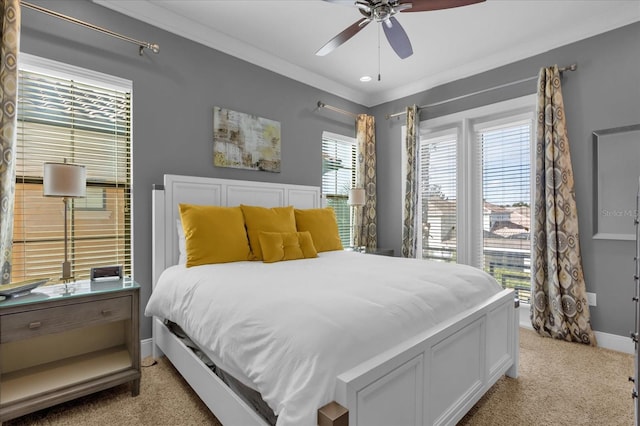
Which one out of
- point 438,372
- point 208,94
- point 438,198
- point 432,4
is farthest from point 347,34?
point 438,198

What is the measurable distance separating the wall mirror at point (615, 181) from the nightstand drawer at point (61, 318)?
12.3 feet

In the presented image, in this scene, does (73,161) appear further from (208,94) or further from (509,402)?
(509,402)

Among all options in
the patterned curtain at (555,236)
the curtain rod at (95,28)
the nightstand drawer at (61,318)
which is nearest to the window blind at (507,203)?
the patterned curtain at (555,236)

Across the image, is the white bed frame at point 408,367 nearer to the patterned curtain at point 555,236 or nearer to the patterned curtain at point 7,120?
the patterned curtain at point 7,120

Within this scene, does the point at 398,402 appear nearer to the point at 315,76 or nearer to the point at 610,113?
the point at 610,113

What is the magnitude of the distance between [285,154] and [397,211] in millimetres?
1756

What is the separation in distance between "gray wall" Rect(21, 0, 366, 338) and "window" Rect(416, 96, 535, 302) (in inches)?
77.8

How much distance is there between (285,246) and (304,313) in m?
1.37

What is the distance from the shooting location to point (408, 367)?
4.13 feet

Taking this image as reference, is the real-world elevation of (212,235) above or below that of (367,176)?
below

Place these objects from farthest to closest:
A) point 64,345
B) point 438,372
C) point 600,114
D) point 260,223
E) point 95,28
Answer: point 600,114 < point 260,223 < point 95,28 < point 64,345 < point 438,372

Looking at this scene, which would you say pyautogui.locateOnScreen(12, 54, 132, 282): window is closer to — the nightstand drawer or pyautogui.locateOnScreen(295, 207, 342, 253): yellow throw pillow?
the nightstand drawer

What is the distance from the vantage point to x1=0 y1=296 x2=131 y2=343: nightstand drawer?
5.27 feet

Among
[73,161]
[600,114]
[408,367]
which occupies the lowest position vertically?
[408,367]
